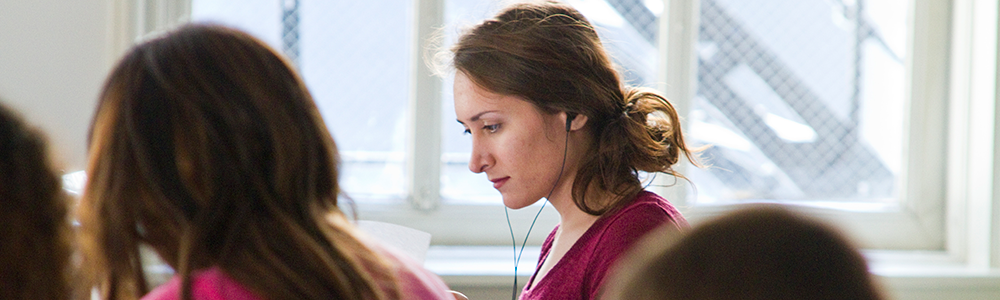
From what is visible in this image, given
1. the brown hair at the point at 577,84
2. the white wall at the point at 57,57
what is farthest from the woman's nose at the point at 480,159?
the white wall at the point at 57,57

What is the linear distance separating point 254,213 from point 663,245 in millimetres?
343

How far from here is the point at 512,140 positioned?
1.17 metres

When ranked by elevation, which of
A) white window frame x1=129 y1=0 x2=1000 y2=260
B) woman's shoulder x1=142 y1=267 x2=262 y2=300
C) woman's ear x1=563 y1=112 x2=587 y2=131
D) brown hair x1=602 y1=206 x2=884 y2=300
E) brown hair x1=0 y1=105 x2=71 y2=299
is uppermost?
brown hair x1=602 y1=206 x2=884 y2=300

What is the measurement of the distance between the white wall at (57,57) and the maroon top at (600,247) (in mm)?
1284

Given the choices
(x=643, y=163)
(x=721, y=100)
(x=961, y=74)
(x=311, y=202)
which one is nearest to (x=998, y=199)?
(x=961, y=74)

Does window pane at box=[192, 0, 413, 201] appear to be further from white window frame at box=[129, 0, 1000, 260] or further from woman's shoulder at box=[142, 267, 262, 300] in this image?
woman's shoulder at box=[142, 267, 262, 300]

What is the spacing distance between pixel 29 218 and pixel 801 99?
2.21m

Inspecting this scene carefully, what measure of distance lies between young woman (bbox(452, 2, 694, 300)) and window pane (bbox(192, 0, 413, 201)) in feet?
3.18

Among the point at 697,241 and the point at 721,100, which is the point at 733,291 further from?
the point at 721,100

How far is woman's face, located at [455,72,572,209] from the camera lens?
1152 millimetres

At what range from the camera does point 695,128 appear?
2223mm

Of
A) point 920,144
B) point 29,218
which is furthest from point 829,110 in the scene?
point 29,218

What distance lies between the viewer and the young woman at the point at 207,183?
537 mm

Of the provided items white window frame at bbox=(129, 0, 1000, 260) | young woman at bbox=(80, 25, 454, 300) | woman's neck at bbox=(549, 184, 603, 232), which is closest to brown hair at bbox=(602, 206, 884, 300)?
young woman at bbox=(80, 25, 454, 300)
